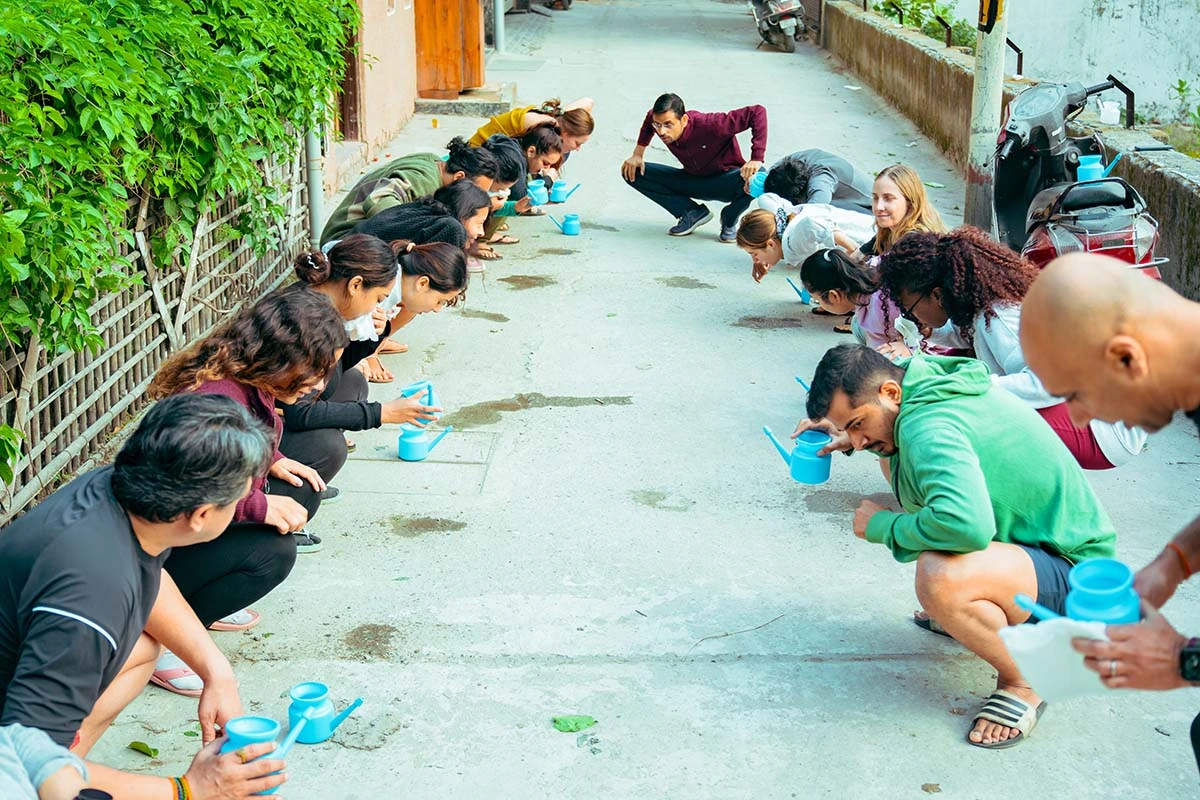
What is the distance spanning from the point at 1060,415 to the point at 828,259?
1.77 m

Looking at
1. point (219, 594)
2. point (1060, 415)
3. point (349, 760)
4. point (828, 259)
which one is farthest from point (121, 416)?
point (1060, 415)

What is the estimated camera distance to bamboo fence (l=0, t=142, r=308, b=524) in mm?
4117

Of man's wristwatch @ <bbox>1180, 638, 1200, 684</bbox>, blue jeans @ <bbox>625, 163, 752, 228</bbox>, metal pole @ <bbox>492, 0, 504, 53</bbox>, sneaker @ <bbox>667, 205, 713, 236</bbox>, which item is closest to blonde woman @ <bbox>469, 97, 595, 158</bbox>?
blue jeans @ <bbox>625, 163, 752, 228</bbox>

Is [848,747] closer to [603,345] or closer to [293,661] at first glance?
[293,661]

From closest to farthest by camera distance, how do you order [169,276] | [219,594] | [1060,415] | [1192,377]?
[1192,377]
[219,594]
[1060,415]
[169,276]

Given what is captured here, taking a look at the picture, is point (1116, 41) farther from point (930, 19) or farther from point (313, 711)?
point (313, 711)

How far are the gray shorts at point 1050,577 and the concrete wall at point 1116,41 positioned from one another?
13642 mm

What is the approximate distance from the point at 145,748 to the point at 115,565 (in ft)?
3.03

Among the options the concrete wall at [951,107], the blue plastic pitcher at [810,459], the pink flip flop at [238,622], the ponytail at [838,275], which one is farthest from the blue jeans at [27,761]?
the concrete wall at [951,107]

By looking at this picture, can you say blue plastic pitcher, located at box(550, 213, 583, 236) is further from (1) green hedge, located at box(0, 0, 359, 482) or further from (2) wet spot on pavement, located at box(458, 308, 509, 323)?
(1) green hedge, located at box(0, 0, 359, 482)

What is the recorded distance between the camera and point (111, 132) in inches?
161

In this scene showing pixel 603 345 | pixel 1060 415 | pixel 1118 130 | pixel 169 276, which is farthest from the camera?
Result: pixel 1118 130

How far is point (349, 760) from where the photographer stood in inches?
130

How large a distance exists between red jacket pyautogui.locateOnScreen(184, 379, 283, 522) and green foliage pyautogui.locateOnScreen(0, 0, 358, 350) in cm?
58
